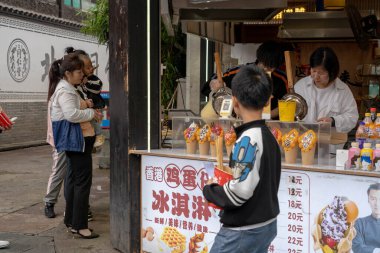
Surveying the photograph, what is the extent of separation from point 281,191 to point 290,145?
38 cm

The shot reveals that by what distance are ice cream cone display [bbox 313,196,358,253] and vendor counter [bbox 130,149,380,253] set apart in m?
0.02

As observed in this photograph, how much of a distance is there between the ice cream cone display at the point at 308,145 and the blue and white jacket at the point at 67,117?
2441 millimetres

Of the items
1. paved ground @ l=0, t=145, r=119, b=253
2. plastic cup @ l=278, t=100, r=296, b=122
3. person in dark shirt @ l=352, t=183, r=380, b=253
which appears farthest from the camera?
paved ground @ l=0, t=145, r=119, b=253

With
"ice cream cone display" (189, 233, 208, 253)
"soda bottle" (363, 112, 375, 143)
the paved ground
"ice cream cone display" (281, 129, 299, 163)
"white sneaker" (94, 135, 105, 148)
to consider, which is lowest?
the paved ground

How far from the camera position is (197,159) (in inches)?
188

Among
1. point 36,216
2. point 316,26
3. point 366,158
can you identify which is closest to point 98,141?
point 36,216

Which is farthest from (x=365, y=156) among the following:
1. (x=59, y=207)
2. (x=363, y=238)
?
(x=59, y=207)

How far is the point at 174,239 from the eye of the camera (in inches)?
197

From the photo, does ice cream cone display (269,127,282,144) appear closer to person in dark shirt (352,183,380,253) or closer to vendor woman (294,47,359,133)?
vendor woman (294,47,359,133)

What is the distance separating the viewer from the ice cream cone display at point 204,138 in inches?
191

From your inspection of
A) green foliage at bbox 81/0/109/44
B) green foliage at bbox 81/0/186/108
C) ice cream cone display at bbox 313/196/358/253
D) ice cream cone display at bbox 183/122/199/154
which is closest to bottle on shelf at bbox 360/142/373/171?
Result: ice cream cone display at bbox 313/196/358/253

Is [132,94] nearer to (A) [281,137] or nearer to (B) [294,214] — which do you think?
(A) [281,137]

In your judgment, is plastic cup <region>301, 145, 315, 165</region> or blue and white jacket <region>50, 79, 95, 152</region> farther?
blue and white jacket <region>50, 79, 95, 152</region>

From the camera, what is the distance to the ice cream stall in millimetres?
4117
